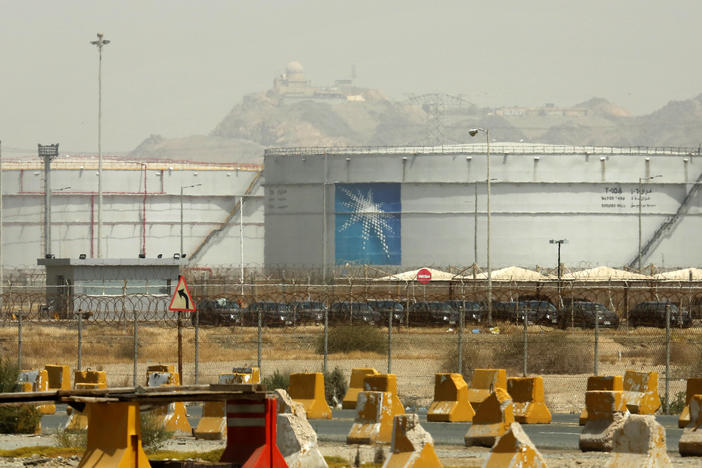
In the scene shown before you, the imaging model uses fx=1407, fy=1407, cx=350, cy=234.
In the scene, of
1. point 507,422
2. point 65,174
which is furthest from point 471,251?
point 507,422

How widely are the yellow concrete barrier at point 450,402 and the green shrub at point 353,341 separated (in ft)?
59.1

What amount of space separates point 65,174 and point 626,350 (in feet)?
230

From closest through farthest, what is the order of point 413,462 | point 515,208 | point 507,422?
point 413,462, point 507,422, point 515,208

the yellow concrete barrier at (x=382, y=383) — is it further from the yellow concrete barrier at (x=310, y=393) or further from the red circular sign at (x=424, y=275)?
the red circular sign at (x=424, y=275)

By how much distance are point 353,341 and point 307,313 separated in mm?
10109

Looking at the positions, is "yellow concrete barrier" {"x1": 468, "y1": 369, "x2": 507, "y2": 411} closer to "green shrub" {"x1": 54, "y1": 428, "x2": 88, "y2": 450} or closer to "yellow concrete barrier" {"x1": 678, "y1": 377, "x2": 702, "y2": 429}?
"yellow concrete barrier" {"x1": 678, "y1": 377, "x2": 702, "y2": 429}

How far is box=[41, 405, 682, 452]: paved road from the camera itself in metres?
18.8

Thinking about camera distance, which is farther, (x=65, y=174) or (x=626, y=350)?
(x=65, y=174)

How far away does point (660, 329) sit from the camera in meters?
49.3

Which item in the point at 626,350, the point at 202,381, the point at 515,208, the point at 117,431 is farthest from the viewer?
the point at 515,208

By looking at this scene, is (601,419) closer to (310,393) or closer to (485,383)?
(485,383)

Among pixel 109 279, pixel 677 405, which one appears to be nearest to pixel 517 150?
pixel 109 279

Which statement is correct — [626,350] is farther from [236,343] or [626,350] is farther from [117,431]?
[117,431]

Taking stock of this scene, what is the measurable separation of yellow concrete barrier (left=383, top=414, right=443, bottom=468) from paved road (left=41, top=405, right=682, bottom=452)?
181 inches
